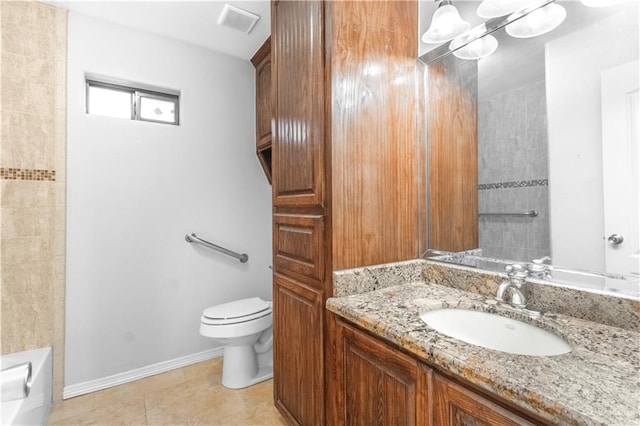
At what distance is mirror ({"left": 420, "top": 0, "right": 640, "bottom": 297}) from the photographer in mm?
816

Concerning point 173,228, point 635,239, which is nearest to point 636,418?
point 635,239

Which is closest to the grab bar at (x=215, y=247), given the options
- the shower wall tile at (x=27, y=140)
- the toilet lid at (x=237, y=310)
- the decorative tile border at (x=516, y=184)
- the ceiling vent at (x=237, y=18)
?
the toilet lid at (x=237, y=310)

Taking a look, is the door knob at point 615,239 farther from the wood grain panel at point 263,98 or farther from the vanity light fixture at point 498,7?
the wood grain panel at point 263,98

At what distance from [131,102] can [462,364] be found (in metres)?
2.59

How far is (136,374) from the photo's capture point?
1.98m

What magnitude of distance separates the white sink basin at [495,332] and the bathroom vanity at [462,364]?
3 cm

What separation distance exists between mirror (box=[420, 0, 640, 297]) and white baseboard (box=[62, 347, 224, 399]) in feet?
6.95

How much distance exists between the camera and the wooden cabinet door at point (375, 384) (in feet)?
2.46

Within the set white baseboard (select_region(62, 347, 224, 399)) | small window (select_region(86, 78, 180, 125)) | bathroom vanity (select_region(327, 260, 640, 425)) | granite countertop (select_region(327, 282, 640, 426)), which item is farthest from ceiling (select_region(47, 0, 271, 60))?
white baseboard (select_region(62, 347, 224, 399))

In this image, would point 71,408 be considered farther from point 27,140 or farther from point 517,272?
point 517,272

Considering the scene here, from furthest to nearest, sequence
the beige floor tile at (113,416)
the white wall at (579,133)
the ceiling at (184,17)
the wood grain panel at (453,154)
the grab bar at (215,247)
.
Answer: the grab bar at (215,247), the ceiling at (184,17), the beige floor tile at (113,416), the wood grain panel at (453,154), the white wall at (579,133)

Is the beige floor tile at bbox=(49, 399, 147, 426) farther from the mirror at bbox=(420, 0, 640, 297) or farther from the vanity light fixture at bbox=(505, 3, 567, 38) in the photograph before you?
the vanity light fixture at bbox=(505, 3, 567, 38)

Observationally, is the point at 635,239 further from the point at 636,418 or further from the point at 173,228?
the point at 173,228

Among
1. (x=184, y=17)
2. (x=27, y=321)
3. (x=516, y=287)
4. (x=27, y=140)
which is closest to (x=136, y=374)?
(x=27, y=321)
